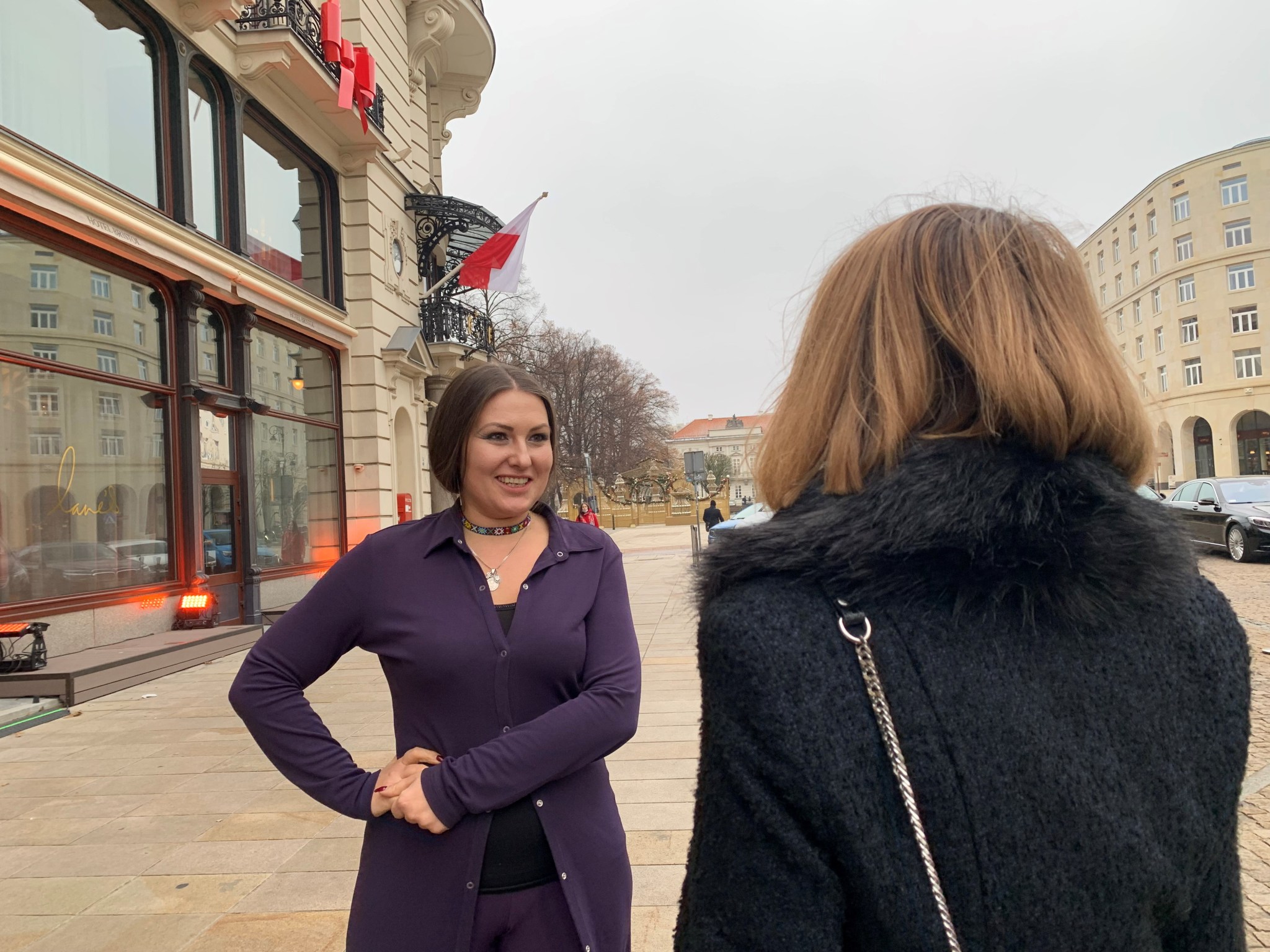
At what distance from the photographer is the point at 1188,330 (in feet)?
163

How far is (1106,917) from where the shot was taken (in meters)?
0.95

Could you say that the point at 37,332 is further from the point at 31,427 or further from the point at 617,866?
the point at 617,866

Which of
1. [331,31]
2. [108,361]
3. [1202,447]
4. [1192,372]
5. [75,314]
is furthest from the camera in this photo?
[1202,447]

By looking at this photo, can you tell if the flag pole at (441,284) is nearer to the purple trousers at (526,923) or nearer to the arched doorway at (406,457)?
the arched doorway at (406,457)

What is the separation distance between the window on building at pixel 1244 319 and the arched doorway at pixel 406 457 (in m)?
49.9

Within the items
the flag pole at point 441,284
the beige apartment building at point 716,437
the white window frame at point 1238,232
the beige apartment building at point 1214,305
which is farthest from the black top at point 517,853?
the beige apartment building at point 716,437

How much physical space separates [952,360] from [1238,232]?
5913cm

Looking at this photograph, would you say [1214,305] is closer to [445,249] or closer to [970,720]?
[445,249]

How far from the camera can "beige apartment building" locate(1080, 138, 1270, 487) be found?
46688 millimetres

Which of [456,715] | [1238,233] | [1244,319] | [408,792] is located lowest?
[408,792]

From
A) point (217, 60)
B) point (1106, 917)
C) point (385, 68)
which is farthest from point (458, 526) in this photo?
point (385, 68)

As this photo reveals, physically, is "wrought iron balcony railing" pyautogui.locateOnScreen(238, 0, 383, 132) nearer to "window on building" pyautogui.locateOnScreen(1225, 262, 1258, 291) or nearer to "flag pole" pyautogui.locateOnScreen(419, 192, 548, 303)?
"flag pole" pyautogui.locateOnScreen(419, 192, 548, 303)

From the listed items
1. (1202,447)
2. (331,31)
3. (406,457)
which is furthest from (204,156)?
(1202,447)

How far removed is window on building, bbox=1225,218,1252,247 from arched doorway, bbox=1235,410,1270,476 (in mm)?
9728
